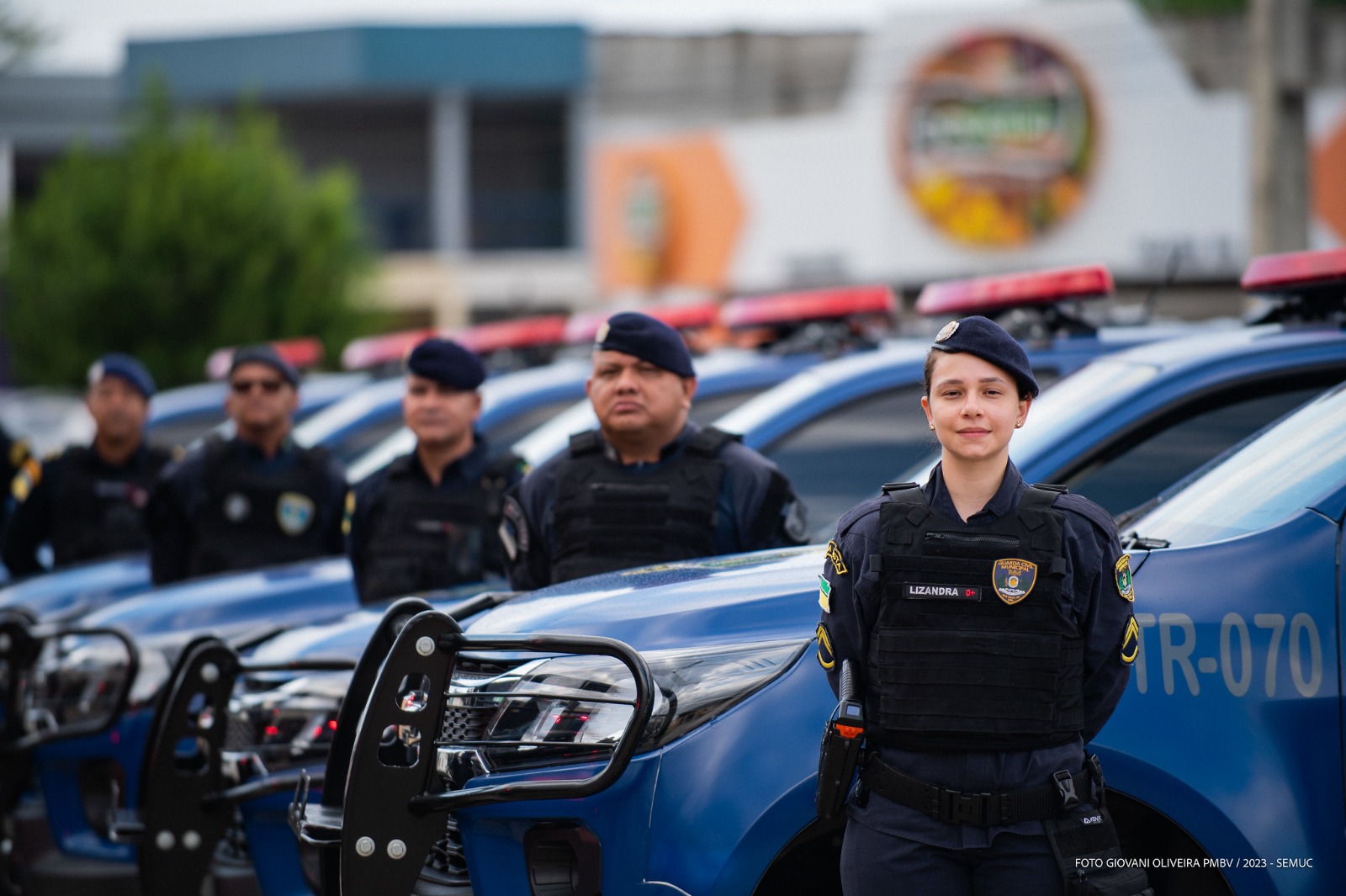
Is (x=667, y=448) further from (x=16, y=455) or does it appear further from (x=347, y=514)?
(x=16, y=455)

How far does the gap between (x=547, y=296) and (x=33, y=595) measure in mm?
24030

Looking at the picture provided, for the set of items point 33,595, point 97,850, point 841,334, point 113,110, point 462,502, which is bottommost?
point 97,850

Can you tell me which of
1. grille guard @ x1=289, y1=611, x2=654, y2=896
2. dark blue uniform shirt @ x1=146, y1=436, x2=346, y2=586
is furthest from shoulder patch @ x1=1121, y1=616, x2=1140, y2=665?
dark blue uniform shirt @ x1=146, y1=436, x2=346, y2=586

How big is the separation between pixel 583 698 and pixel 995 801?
0.80m

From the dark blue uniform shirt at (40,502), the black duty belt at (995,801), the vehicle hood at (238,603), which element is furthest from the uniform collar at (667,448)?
the dark blue uniform shirt at (40,502)

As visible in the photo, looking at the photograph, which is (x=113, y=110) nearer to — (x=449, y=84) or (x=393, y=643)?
(x=449, y=84)

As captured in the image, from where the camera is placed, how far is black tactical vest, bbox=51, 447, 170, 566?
714cm

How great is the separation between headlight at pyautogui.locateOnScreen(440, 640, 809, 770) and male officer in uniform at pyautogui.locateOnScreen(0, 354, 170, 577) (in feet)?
14.6

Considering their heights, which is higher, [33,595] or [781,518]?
[781,518]

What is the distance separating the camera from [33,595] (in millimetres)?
6168

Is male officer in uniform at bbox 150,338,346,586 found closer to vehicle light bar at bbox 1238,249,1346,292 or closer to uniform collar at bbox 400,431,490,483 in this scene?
uniform collar at bbox 400,431,490,483

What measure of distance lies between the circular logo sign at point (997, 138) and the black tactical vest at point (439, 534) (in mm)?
17635

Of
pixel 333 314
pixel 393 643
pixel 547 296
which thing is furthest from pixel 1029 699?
pixel 547 296

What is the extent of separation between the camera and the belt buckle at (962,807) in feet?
8.58
